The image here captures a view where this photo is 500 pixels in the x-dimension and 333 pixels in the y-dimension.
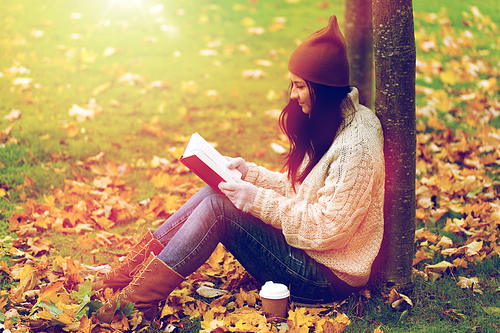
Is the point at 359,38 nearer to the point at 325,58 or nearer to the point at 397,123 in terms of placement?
the point at 397,123

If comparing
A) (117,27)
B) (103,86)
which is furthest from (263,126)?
(117,27)

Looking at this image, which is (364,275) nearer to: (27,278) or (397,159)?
(397,159)

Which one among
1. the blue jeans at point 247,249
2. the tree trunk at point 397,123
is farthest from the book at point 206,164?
the tree trunk at point 397,123

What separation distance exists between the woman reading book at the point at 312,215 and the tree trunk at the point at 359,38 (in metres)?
1.85

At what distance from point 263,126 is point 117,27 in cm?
341

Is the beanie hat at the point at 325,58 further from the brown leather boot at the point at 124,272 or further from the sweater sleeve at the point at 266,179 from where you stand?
the brown leather boot at the point at 124,272

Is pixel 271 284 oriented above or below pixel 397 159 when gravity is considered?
below

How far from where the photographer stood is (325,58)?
2012mm

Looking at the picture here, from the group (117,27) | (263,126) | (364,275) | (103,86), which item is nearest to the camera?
(364,275)

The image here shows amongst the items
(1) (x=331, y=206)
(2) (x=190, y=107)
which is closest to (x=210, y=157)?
(1) (x=331, y=206)

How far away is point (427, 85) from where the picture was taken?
5.62 meters

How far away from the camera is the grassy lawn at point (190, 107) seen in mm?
2846

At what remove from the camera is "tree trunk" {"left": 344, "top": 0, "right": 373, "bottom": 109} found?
3836 mm

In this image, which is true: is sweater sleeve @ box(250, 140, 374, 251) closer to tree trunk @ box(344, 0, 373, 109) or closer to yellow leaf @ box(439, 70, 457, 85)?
tree trunk @ box(344, 0, 373, 109)
